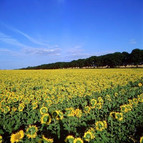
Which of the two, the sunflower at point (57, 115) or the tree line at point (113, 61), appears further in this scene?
the tree line at point (113, 61)

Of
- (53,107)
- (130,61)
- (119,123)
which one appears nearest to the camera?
(119,123)

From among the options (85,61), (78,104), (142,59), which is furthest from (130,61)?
(78,104)

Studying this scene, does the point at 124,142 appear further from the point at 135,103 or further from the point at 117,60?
the point at 117,60

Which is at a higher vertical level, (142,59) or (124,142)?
(142,59)

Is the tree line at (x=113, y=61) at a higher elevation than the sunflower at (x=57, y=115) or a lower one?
higher

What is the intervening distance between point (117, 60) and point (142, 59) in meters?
12.0

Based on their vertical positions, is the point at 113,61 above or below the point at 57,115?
above

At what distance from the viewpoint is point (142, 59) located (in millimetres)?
55375

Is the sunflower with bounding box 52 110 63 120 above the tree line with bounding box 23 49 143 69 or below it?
below

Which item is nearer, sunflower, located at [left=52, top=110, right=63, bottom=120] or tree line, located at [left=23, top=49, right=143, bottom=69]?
sunflower, located at [left=52, top=110, right=63, bottom=120]

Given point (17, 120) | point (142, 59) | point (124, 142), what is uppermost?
point (142, 59)

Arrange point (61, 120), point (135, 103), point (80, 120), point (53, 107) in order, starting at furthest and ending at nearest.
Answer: point (53, 107)
point (135, 103)
point (80, 120)
point (61, 120)

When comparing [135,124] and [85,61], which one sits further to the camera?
[85,61]

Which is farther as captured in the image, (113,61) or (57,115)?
(113,61)
